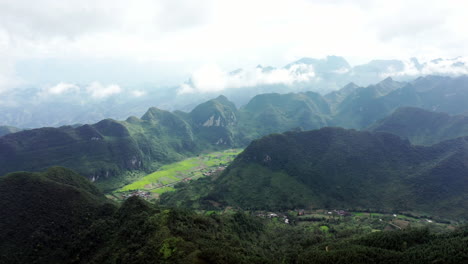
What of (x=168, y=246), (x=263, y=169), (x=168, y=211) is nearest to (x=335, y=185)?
(x=263, y=169)

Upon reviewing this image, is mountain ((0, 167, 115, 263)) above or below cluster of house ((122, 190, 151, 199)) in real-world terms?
above

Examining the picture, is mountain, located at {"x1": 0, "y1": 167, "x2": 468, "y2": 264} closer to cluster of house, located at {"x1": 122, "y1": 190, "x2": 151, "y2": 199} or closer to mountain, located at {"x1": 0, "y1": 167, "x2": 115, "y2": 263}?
mountain, located at {"x1": 0, "y1": 167, "x2": 115, "y2": 263}

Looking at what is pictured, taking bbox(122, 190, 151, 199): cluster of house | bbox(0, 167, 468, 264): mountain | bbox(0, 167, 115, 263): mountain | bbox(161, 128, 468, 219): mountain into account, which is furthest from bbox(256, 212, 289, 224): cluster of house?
bbox(122, 190, 151, 199): cluster of house

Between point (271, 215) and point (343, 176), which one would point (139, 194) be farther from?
point (343, 176)

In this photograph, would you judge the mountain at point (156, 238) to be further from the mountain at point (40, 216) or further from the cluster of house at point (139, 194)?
the cluster of house at point (139, 194)

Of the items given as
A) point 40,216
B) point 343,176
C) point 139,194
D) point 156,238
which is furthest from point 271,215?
point 40,216

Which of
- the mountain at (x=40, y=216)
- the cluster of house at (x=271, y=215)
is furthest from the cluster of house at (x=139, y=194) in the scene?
the cluster of house at (x=271, y=215)

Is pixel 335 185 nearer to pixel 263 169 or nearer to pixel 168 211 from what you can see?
pixel 263 169
